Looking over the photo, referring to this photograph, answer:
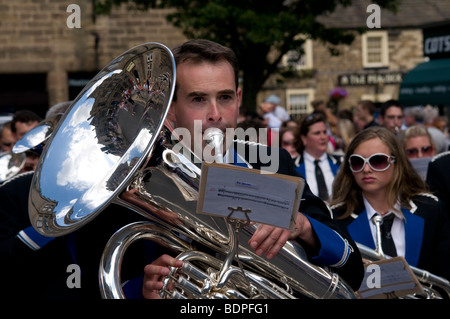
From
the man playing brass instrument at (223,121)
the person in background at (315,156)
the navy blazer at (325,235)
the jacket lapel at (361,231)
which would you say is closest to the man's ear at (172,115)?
the man playing brass instrument at (223,121)

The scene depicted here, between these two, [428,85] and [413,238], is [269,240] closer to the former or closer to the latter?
[413,238]

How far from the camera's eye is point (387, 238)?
4.08m

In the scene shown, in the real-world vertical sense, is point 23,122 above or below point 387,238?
above

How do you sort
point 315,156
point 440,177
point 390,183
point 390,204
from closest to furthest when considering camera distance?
point 390,204
point 390,183
point 440,177
point 315,156

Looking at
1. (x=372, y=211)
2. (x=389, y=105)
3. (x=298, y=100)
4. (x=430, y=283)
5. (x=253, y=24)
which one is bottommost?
(x=298, y=100)

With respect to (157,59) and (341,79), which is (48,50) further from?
(157,59)

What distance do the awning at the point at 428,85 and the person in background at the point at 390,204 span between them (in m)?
8.22

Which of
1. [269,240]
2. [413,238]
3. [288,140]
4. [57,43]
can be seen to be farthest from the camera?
[57,43]

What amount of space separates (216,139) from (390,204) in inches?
83.5

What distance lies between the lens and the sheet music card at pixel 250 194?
199 centimetres

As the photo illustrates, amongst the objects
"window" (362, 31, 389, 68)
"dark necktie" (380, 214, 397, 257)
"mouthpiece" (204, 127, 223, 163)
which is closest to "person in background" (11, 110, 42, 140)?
"dark necktie" (380, 214, 397, 257)

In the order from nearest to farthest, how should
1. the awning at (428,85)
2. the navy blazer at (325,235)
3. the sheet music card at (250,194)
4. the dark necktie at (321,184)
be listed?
the sheet music card at (250,194), the navy blazer at (325,235), the dark necktie at (321,184), the awning at (428,85)

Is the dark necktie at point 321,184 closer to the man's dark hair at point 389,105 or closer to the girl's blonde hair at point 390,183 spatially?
the girl's blonde hair at point 390,183

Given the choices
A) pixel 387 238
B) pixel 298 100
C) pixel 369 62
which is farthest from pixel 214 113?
pixel 369 62
